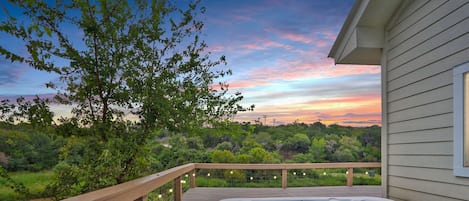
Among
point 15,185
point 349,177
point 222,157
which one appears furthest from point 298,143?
point 15,185

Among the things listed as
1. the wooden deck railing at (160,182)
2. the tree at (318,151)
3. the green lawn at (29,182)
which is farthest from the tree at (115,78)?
the tree at (318,151)

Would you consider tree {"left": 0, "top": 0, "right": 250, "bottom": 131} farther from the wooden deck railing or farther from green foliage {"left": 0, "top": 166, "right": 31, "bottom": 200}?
green foliage {"left": 0, "top": 166, "right": 31, "bottom": 200}

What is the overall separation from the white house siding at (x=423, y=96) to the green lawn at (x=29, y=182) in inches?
114

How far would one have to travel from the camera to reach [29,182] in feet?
7.73

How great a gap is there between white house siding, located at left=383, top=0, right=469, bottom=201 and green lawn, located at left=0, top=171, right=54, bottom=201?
9.54 feet

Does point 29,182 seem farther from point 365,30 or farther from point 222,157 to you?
point 222,157

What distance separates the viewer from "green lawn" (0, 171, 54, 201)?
224cm

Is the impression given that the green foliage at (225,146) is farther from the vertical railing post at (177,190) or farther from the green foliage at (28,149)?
the green foliage at (28,149)

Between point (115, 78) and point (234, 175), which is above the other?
point (115, 78)

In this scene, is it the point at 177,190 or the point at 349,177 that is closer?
A: the point at 177,190

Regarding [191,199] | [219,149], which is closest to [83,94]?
[191,199]

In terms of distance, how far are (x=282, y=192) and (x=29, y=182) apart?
4.17 m

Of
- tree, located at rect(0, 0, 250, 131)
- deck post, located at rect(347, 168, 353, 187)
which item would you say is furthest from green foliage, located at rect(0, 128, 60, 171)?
deck post, located at rect(347, 168, 353, 187)

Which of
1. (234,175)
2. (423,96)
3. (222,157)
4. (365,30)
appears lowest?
(234,175)
